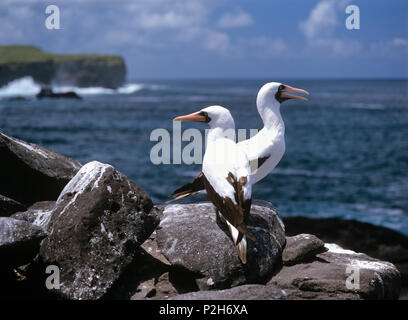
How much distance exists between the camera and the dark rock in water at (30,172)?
689cm

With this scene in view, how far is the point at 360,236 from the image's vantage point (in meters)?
14.4

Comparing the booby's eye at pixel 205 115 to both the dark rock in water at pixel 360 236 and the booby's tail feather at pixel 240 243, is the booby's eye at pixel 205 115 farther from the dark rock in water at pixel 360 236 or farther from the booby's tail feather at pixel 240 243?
the dark rock in water at pixel 360 236

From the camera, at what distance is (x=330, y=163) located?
30.9 meters

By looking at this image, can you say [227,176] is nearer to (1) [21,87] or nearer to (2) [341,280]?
(2) [341,280]

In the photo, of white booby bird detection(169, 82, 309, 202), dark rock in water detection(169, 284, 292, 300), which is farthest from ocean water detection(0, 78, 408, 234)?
dark rock in water detection(169, 284, 292, 300)

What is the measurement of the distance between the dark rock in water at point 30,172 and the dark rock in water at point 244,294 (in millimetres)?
3224

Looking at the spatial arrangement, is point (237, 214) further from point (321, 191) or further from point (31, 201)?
point (321, 191)

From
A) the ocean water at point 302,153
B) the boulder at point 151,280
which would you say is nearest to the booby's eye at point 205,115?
the boulder at point 151,280

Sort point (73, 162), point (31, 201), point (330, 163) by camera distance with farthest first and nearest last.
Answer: point (330, 163)
point (73, 162)
point (31, 201)

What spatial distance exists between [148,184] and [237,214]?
18423 mm

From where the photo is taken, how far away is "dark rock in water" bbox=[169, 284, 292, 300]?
505cm

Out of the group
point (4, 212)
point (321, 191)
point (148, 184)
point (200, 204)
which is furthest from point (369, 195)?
point (4, 212)

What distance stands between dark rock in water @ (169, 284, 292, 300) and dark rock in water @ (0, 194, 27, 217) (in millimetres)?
2805

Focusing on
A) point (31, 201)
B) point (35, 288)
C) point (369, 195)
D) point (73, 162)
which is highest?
point (73, 162)
